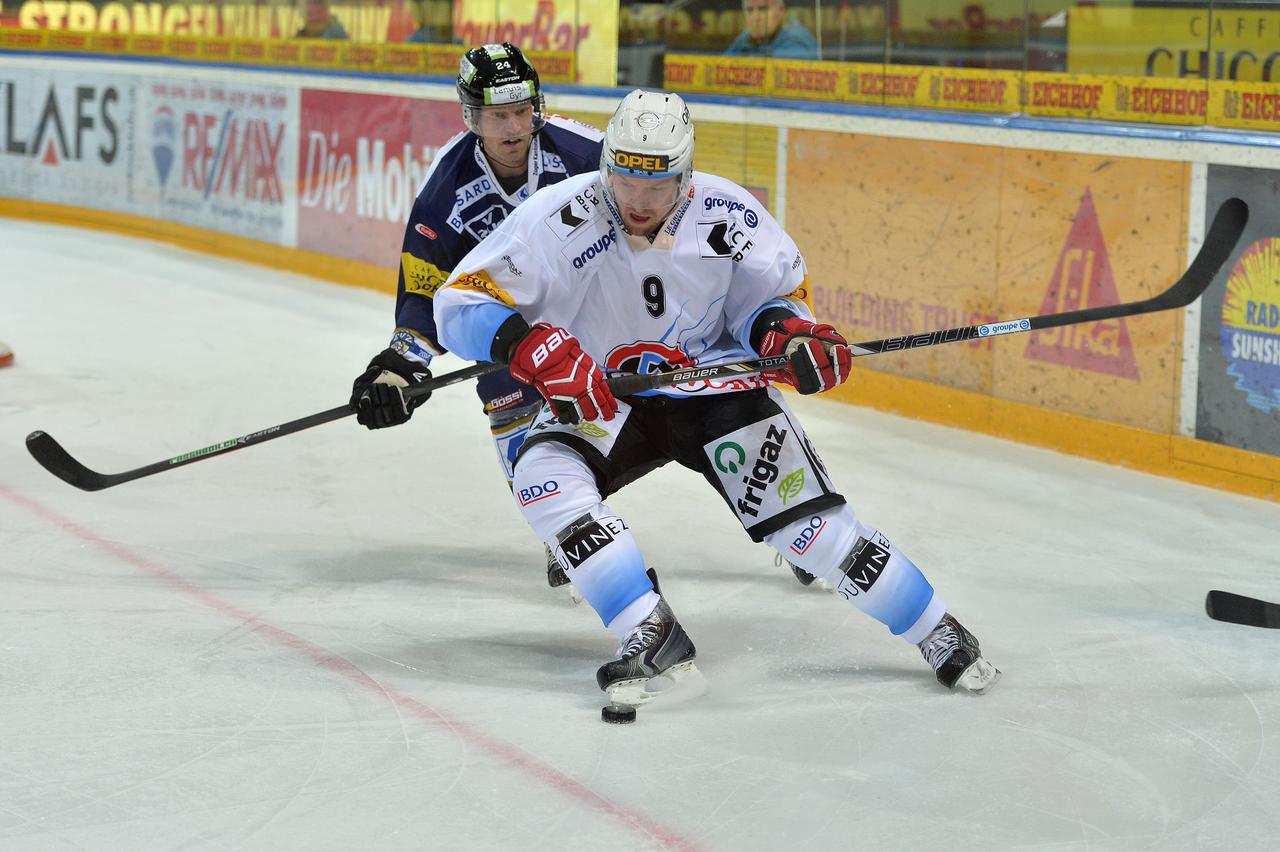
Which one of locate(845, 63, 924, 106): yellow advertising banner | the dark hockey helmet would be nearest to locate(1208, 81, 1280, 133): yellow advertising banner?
locate(845, 63, 924, 106): yellow advertising banner

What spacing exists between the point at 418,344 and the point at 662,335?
2.35 ft

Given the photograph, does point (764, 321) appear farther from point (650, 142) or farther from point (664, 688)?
point (664, 688)

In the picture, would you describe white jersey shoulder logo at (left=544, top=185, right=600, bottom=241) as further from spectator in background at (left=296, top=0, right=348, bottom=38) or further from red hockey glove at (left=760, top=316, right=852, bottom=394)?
spectator in background at (left=296, top=0, right=348, bottom=38)

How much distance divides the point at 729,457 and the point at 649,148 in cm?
60

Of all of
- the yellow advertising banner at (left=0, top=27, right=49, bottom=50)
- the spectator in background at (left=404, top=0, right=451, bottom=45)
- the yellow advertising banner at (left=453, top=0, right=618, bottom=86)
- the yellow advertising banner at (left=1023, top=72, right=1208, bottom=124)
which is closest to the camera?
the yellow advertising banner at (left=1023, top=72, right=1208, bottom=124)

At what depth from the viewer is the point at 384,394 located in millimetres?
3375

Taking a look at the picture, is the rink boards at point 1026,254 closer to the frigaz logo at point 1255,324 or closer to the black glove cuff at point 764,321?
the frigaz logo at point 1255,324

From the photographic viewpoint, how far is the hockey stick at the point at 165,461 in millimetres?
3490

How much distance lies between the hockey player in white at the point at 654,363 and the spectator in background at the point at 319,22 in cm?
576

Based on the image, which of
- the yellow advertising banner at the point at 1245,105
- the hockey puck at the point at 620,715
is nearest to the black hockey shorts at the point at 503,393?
the hockey puck at the point at 620,715

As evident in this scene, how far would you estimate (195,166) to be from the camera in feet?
30.3

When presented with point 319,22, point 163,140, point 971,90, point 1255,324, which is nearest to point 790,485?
point 1255,324

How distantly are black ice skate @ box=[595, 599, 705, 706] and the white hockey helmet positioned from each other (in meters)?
0.76

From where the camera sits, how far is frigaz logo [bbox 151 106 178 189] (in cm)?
938
